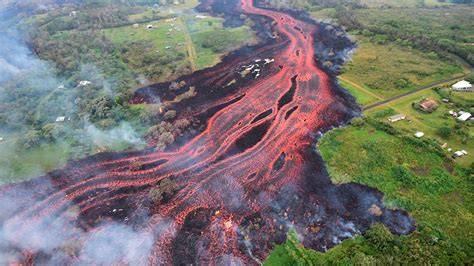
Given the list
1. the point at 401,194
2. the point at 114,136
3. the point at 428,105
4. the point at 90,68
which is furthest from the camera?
the point at 90,68

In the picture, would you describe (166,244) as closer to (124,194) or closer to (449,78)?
(124,194)

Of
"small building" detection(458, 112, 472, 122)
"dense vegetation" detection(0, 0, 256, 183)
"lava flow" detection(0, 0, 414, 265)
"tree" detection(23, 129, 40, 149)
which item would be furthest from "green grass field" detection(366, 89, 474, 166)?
"tree" detection(23, 129, 40, 149)

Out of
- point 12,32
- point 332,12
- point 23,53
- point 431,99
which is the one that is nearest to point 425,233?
point 431,99

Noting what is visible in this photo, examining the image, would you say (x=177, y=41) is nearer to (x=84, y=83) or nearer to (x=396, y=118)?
(x=84, y=83)

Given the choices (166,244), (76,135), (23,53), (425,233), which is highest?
(23,53)

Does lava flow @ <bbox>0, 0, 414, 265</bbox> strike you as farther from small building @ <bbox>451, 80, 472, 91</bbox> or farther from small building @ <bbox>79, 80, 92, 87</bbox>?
small building @ <bbox>79, 80, 92, 87</bbox>

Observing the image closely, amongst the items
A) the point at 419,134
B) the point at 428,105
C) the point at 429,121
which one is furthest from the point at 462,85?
the point at 419,134
